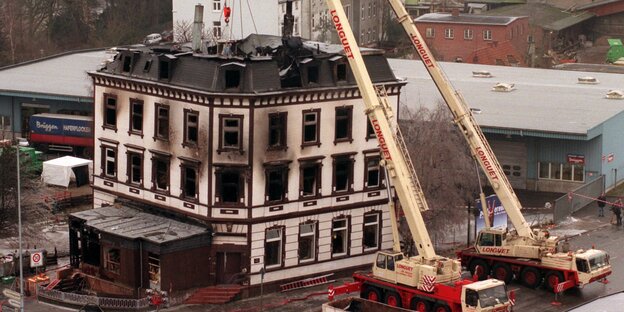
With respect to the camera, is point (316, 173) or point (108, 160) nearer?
point (316, 173)

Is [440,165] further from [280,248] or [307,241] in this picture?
[280,248]

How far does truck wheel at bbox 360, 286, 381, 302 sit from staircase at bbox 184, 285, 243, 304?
525cm

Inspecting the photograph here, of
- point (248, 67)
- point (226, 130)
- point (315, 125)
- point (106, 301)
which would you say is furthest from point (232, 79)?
point (106, 301)

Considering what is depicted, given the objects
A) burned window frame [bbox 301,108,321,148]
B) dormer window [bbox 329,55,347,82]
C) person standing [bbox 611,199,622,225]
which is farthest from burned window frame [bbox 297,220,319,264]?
person standing [bbox 611,199,622,225]

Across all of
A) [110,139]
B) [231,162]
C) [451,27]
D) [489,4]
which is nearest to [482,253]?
[231,162]

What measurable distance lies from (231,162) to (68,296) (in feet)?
26.7

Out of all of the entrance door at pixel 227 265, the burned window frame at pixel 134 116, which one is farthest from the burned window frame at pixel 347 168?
the burned window frame at pixel 134 116

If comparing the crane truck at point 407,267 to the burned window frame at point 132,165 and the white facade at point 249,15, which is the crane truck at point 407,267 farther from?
the white facade at point 249,15

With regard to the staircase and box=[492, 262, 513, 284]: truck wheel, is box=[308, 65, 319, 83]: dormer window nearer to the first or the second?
the staircase

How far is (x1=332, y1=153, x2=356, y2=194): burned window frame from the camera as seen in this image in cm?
5978

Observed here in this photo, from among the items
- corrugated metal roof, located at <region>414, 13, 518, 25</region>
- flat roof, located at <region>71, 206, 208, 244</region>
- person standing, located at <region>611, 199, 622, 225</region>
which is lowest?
person standing, located at <region>611, 199, 622, 225</region>

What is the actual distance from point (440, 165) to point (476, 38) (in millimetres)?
58577

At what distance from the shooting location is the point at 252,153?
57281 mm

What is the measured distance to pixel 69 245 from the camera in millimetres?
62750
